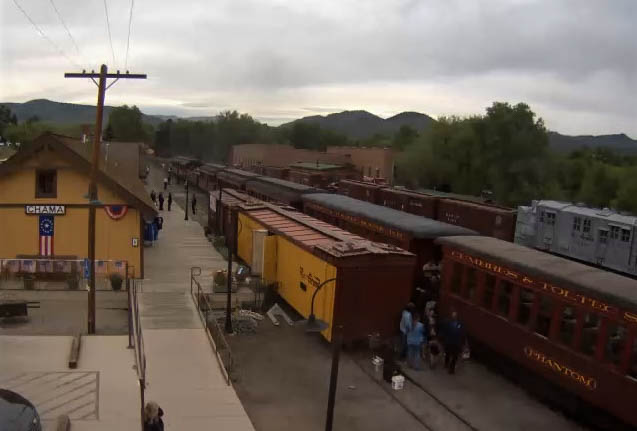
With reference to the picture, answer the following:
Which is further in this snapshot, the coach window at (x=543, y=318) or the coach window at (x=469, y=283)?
the coach window at (x=469, y=283)

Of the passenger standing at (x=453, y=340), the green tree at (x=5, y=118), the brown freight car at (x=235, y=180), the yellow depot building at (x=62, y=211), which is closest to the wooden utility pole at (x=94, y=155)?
the yellow depot building at (x=62, y=211)

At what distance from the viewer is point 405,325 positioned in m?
14.4

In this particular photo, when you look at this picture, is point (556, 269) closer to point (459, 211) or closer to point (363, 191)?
point (459, 211)

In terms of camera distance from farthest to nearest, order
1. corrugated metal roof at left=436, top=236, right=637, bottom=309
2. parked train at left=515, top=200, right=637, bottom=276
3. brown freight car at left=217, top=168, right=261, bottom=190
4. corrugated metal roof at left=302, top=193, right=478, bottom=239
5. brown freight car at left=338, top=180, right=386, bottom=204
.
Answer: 1. brown freight car at left=217, top=168, right=261, bottom=190
2. brown freight car at left=338, top=180, right=386, bottom=204
3. parked train at left=515, top=200, right=637, bottom=276
4. corrugated metal roof at left=302, top=193, right=478, bottom=239
5. corrugated metal roof at left=436, top=236, right=637, bottom=309

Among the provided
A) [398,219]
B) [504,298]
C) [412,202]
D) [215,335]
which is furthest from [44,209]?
[504,298]

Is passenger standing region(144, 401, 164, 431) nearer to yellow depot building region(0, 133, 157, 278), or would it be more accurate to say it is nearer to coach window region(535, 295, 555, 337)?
coach window region(535, 295, 555, 337)

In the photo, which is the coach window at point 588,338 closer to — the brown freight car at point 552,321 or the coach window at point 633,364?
the brown freight car at point 552,321

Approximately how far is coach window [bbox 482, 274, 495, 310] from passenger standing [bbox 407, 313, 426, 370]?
164 cm

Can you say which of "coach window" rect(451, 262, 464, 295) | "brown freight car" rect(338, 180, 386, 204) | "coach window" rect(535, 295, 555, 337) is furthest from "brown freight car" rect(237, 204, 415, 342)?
"brown freight car" rect(338, 180, 386, 204)

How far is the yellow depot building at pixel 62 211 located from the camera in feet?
71.2

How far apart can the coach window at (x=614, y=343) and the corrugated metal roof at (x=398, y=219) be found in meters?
6.89

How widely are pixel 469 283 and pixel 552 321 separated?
10.3ft

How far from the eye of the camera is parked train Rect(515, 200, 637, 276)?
2411 cm

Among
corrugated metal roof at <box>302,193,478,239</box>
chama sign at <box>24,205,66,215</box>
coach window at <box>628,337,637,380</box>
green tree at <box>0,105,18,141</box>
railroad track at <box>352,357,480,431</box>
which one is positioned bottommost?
railroad track at <box>352,357,480,431</box>
